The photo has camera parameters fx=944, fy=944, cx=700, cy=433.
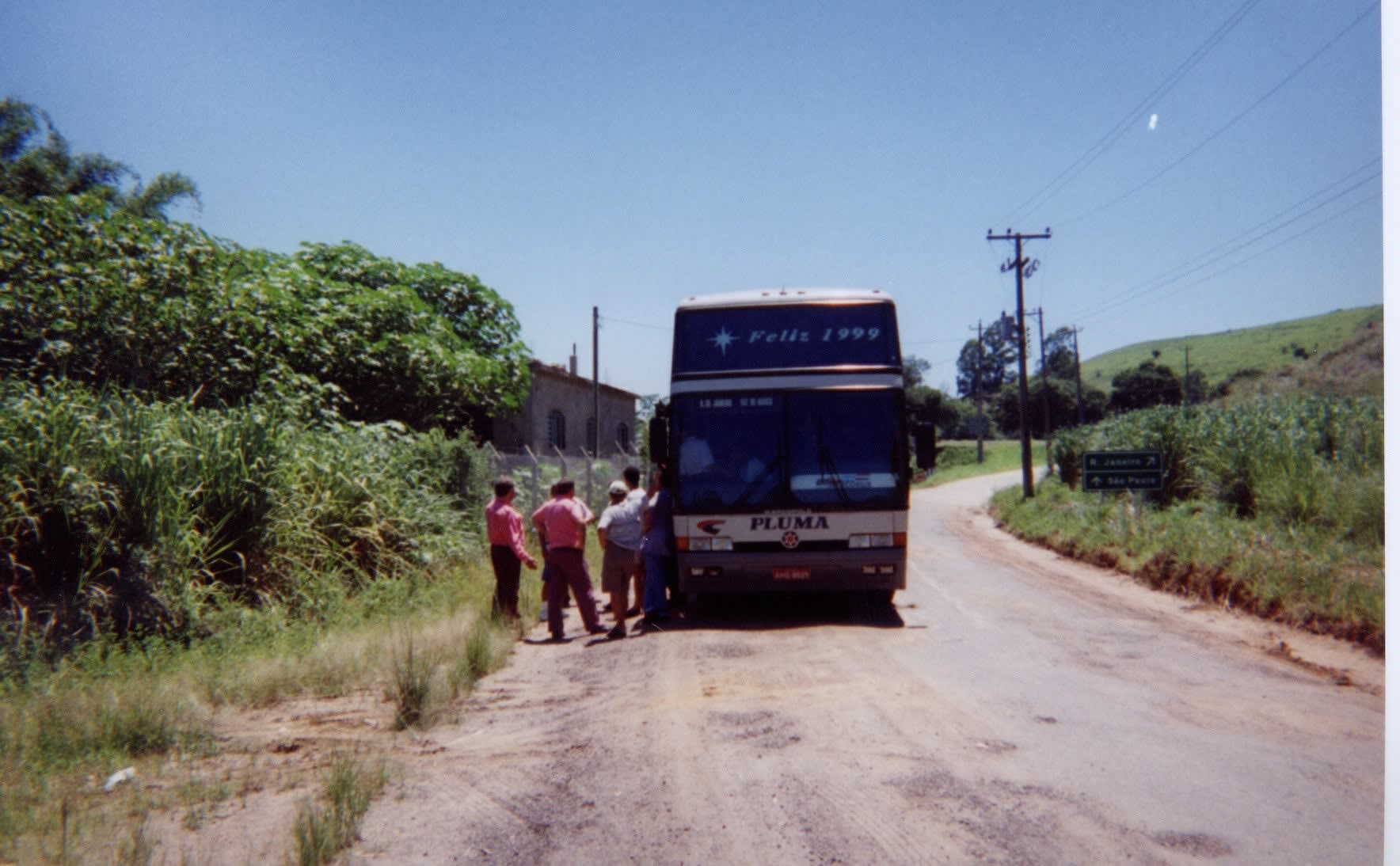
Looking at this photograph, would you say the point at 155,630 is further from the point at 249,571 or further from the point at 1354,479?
the point at 1354,479

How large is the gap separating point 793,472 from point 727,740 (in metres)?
4.90

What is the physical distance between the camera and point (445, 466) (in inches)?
626

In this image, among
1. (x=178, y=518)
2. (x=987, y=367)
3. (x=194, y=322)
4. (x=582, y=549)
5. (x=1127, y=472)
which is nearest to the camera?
(x=178, y=518)

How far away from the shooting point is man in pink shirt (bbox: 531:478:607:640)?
9.94 meters

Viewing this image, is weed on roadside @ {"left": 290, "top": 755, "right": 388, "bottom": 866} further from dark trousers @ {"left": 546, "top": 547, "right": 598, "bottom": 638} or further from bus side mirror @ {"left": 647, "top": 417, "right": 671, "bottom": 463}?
bus side mirror @ {"left": 647, "top": 417, "right": 671, "bottom": 463}

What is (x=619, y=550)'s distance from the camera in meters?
10.3

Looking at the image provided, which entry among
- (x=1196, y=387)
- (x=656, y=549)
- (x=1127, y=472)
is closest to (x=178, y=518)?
(x=656, y=549)

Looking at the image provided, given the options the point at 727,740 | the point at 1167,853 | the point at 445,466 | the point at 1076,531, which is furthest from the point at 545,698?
the point at 1076,531

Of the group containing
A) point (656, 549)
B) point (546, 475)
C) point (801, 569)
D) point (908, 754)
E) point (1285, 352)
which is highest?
point (1285, 352)

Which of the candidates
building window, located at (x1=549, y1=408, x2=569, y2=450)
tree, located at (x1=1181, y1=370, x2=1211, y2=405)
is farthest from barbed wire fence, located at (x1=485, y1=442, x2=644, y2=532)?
tree, located at (x1=1181, y1=370, x2=1211, y2=405)

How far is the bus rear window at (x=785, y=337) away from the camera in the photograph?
34.4ft

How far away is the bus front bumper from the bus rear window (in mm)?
2063

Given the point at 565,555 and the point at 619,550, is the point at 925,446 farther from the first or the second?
the point at 565,555

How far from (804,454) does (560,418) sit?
27.3m
